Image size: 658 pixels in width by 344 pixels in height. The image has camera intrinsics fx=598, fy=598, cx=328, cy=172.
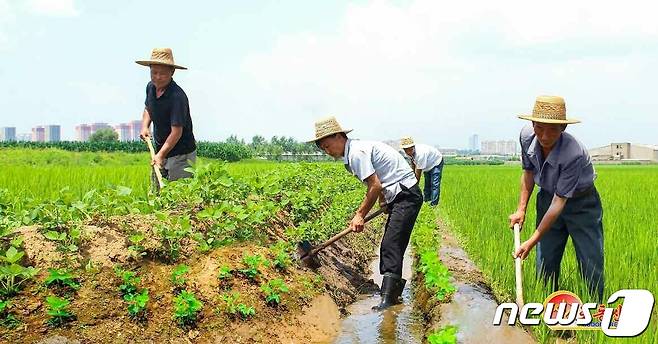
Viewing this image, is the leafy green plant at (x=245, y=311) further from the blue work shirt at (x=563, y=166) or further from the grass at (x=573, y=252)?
the blue work shirt at (x=563, y=166)

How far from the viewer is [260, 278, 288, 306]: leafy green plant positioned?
13.5ft

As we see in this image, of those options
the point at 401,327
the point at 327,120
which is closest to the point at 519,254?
the point at 401,327

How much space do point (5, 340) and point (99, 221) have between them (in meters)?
1.13

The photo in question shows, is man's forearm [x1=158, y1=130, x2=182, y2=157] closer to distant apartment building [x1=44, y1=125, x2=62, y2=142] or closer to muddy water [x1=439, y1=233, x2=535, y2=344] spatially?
muddy water [x1=439, y1=233, x2=535, y2=344]

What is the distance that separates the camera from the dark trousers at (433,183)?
9672 mm

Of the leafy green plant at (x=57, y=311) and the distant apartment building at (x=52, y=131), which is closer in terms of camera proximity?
the leafy green plant at (x=57, y=311)

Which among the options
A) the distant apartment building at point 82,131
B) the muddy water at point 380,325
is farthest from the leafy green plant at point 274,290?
the distant apartment building at point 82,131

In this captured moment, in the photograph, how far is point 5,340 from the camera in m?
3.10

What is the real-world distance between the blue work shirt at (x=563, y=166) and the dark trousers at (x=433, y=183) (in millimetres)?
5628

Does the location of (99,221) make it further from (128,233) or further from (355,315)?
(355,315)

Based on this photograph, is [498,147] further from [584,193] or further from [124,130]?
[584,193]

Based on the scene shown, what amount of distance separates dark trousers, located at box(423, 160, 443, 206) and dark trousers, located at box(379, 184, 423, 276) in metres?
4.86

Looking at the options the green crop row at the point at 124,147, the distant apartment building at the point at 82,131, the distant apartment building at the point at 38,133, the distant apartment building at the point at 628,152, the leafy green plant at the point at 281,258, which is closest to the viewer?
the leafy green plant at the point at 281,258

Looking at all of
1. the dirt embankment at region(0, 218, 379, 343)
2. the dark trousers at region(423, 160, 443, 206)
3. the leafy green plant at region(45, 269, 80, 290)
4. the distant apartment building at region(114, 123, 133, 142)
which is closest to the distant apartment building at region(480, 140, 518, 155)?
the distant apartment building at region(114, 123, 133, 142)
